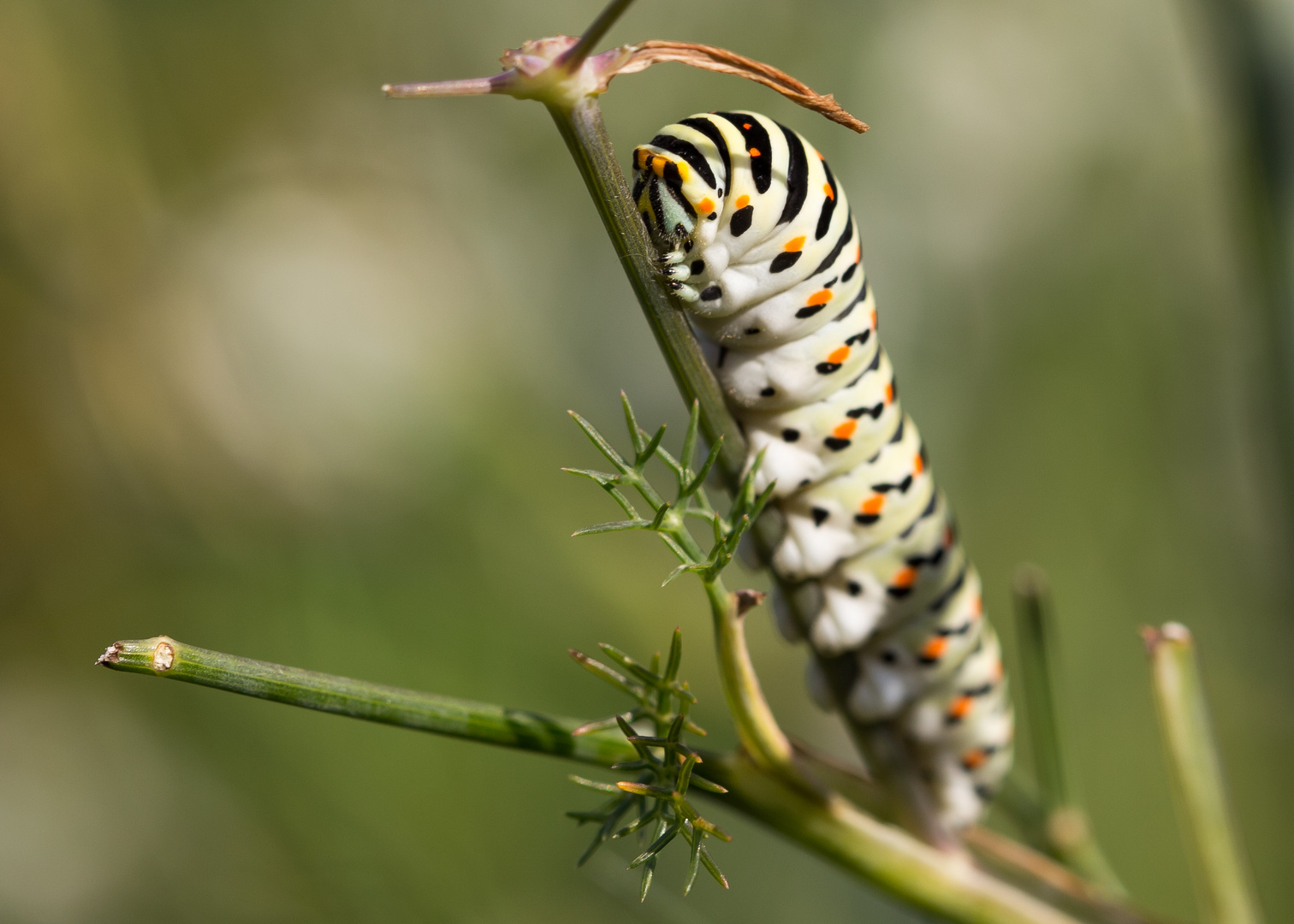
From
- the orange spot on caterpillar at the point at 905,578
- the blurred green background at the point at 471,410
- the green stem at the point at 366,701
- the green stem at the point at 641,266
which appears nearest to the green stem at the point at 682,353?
the green stem at the point at 641,266

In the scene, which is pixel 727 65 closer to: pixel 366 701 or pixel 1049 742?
pixel 366 701

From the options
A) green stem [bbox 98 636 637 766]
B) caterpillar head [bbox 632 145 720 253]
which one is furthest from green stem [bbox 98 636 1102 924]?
caterpillar head [bbox 632 145 720 253]

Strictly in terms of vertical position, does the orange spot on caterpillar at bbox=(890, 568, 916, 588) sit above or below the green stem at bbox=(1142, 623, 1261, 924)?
above

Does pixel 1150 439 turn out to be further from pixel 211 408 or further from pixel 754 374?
pixel 211 408

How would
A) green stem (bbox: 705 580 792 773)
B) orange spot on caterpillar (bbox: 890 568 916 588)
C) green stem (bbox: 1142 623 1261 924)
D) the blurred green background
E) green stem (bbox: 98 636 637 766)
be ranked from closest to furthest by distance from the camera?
green stem (bbox: 98 636 637 766) → green stem (bbox: 705 580 792 773) → green stem (bbox: 1142 623 1261 924) → orange spot on caterpillar (bbox: 890 568 916 588) → the blurred green background

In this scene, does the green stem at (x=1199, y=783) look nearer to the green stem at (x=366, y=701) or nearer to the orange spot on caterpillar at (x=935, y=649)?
the orange spot on caterpillar at (x=935, y=649)

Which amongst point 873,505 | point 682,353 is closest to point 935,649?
point 873,505

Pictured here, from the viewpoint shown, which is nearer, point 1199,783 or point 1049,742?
point 1199,783

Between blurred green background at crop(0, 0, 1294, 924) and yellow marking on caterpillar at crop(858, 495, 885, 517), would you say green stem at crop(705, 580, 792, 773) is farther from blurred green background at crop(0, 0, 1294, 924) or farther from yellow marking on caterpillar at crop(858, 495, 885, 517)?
blurred green background at crop(0, 0, 1294, 924)
